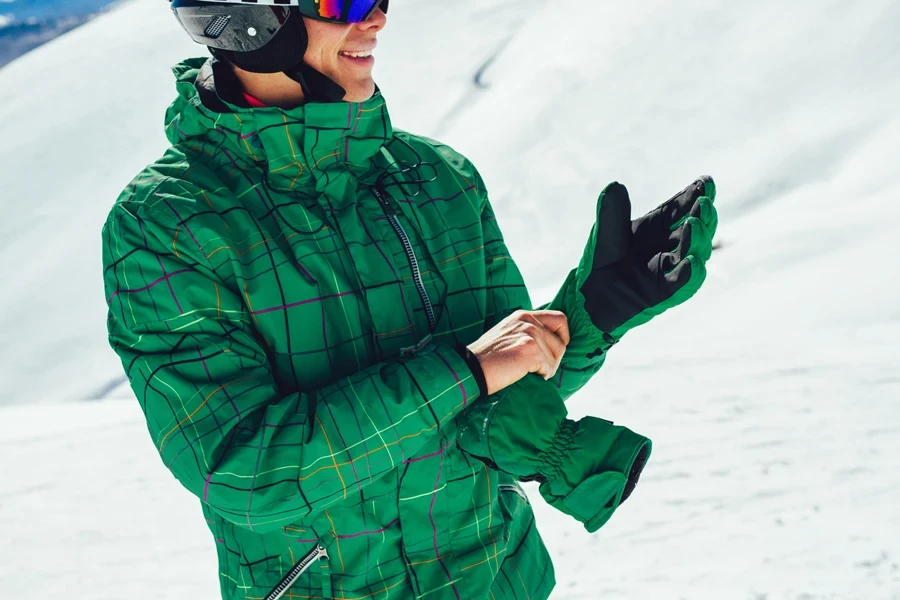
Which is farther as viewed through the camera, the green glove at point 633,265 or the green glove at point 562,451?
the green glove at point 633,265

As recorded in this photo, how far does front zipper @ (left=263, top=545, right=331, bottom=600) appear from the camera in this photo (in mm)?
1569

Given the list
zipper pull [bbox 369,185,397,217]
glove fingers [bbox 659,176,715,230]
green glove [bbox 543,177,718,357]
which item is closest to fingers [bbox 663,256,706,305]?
green glove [bbox 543,177,718,357]

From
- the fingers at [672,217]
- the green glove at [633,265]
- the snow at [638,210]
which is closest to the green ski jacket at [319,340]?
the green glove at [633,265]

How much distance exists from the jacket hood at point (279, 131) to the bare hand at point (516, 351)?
1.32 feet

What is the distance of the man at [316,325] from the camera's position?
1431 millimetres

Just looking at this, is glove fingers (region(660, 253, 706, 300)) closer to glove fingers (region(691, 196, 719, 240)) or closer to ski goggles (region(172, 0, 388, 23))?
glove fingers (region(691, 196, 719, 240))

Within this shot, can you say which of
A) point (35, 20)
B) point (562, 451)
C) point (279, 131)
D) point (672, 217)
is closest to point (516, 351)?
point (562, 451)

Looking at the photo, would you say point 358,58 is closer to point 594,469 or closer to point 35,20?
point 594,469

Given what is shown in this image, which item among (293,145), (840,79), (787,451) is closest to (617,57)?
(840,79)

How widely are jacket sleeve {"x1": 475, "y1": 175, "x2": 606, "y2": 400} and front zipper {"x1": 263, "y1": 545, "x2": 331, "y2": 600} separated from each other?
0.52m

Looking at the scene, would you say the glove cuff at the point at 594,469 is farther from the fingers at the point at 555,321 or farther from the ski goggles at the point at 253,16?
the ski goggles at the point at 253,16

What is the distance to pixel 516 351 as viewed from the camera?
155cm

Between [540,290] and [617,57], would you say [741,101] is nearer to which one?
[617,57]

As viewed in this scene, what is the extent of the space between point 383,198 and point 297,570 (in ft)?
2.23
